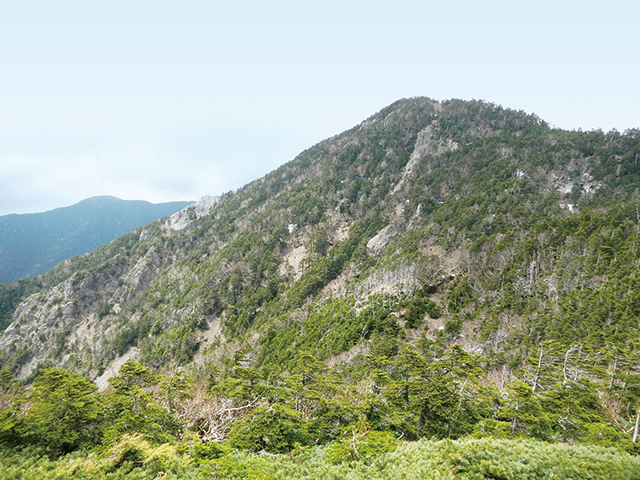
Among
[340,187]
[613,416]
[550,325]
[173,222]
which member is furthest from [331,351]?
[173,222]

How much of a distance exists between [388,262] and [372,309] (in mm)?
19042

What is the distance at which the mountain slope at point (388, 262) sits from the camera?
4234cm

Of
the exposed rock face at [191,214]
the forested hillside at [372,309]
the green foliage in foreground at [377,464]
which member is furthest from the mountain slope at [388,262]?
the green foliage in foreground at [377,464]

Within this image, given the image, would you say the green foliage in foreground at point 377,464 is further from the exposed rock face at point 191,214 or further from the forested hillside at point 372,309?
the exposed rock face at point 191,214

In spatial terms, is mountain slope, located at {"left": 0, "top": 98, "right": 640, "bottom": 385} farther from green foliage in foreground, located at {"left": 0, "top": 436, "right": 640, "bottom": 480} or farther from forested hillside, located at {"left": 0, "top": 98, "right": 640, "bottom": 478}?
green foliage in foreground, located at {"left": 0, "top": 436, "right": 640, "bottom": 480}

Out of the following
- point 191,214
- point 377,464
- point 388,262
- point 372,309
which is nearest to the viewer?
point 377,464

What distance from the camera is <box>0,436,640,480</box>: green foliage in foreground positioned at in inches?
344

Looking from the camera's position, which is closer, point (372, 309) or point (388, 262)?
point (372, 309)

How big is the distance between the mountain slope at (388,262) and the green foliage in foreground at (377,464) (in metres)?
21.0

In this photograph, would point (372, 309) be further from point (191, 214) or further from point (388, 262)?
point (191, 214)

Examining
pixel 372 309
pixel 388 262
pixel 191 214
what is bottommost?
pixel 372 309

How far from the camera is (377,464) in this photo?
1104cm

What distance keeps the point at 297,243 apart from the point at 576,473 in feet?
339

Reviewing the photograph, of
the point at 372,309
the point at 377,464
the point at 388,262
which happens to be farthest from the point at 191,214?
the point at 377,464
